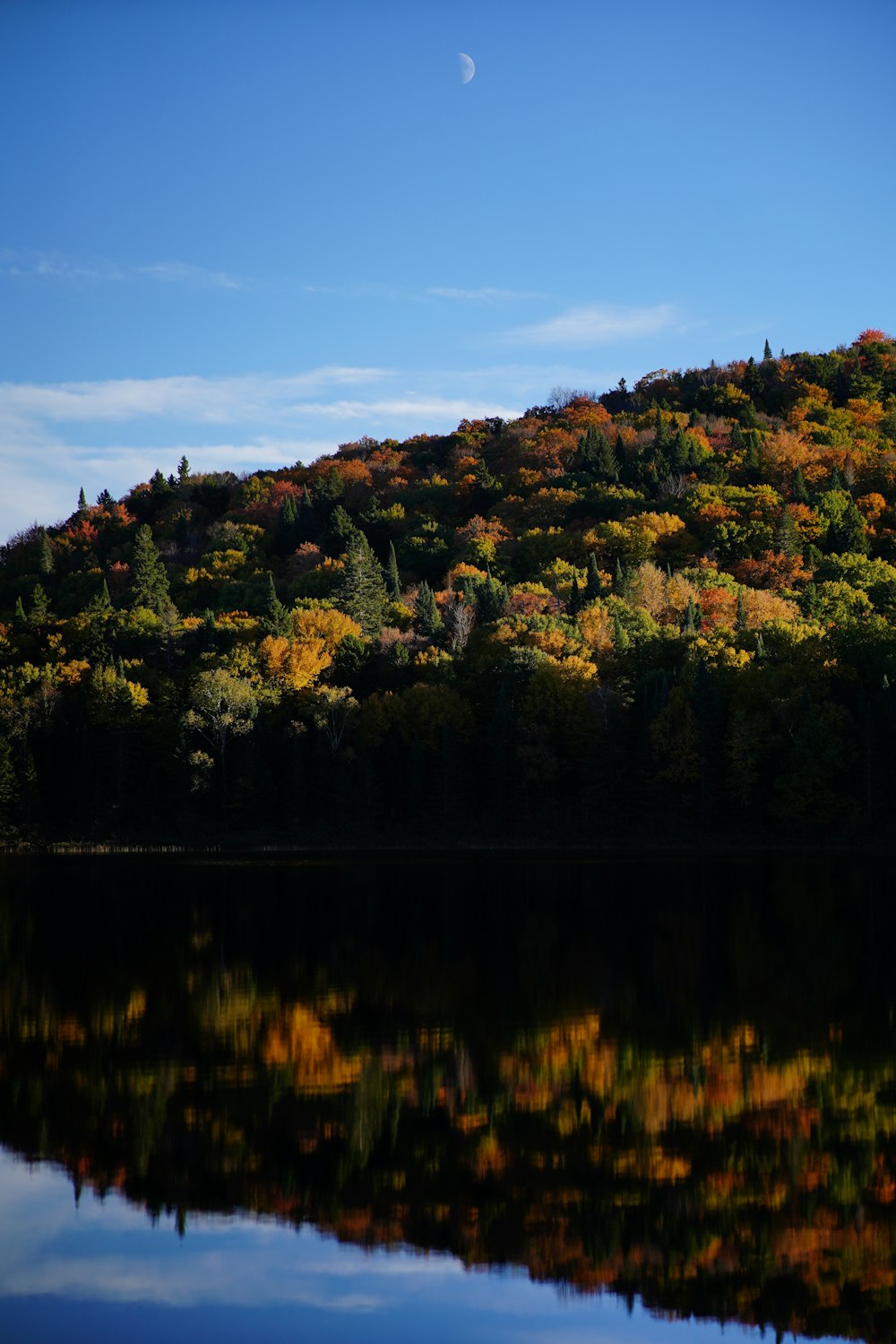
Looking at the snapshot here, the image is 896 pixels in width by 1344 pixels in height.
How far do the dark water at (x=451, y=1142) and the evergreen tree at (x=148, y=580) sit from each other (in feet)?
342

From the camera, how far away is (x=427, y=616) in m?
118

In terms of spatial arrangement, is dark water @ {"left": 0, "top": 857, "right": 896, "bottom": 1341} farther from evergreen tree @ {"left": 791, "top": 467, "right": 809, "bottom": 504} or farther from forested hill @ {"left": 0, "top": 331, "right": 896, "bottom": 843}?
evergreen tree @ {"left": 791, "top": 467, "right": 809, "bottom": 504}

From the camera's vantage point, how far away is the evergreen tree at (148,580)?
135 m

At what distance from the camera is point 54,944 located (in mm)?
36594

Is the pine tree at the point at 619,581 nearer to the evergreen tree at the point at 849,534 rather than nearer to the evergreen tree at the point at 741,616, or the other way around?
the evergreen tree at the point at 741,616

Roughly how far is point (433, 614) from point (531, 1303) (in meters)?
105

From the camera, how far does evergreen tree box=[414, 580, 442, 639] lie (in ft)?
383

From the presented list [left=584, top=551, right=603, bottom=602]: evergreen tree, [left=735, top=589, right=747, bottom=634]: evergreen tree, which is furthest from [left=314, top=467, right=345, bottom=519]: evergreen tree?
[left=735, top=589, right=747, bottom=634]: evergreen tree

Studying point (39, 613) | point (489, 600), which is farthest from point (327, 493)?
point (489, 600)

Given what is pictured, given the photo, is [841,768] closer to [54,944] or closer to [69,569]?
[54,944]

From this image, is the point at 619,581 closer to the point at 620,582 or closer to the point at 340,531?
Result: the point at 620,582

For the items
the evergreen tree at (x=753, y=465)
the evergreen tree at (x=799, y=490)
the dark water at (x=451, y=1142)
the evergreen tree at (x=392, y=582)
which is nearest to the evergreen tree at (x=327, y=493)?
the evergreen tree at (x=392, y=582)

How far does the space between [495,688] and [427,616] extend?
19363 millimetres

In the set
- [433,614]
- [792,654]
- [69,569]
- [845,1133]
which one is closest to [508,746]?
[792,654]
